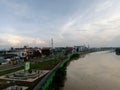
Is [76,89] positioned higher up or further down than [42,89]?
further down

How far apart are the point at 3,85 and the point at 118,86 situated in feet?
58.2

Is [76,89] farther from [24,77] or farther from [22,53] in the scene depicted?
[22,53]

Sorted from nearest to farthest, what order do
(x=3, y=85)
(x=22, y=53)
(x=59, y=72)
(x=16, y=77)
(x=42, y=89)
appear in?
(x=42, y=89), (x=3, y=85), (x=16, y=77), (x=59, y=72), (x=22, y=53)

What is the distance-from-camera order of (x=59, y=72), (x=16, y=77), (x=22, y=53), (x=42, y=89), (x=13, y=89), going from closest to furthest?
(x=42, y=89) < (x=13, y=89) < (x=16, y=77) < (x=59, y=72) < (x=22, y=53)

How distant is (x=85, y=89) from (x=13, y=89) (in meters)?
11.4

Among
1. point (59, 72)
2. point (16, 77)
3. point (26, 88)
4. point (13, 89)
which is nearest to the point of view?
point (13, 89)

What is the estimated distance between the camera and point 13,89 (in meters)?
21.4

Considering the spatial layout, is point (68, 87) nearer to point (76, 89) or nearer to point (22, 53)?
point (76, 89)

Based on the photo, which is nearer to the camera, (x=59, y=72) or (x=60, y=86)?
(x=60, y=86)

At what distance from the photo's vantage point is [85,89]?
28031 millimetres

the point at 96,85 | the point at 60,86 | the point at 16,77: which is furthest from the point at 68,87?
the point at 16,77

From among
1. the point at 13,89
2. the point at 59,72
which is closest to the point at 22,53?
the point at 59,72

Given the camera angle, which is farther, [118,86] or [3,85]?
[118,86]

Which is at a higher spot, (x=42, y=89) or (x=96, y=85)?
(x=42, y=89)
